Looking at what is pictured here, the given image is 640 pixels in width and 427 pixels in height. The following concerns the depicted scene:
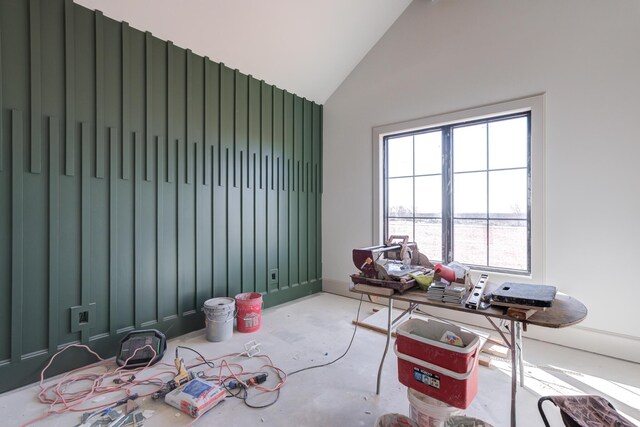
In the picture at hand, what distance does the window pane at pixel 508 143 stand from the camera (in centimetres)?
317

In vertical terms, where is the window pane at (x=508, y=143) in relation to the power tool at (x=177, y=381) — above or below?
above

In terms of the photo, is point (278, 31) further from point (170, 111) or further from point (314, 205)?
point (314, 205)

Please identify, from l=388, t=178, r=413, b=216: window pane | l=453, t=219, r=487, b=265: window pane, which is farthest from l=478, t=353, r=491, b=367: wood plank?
l=388, t=178, r=413, b=216: window pane

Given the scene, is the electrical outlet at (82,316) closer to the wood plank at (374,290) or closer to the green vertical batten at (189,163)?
the green vertical batten at (189,163)

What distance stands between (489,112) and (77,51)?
4.05 metres

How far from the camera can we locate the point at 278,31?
349 cm

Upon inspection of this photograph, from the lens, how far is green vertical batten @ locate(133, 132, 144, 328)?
9.09 feet

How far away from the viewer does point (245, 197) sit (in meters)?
3.73

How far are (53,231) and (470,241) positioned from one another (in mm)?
4158

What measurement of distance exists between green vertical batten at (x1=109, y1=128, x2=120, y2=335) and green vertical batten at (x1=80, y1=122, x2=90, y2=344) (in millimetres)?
152

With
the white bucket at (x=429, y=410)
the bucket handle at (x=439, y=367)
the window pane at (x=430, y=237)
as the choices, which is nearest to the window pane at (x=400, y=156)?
the window pane at (x=430, y=237)

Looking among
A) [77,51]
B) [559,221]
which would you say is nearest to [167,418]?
[77,51]

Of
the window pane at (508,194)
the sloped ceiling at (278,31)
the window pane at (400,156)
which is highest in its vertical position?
the sloped ceiling at (278,31)

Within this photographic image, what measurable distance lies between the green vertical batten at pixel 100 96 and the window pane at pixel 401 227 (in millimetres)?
3429
